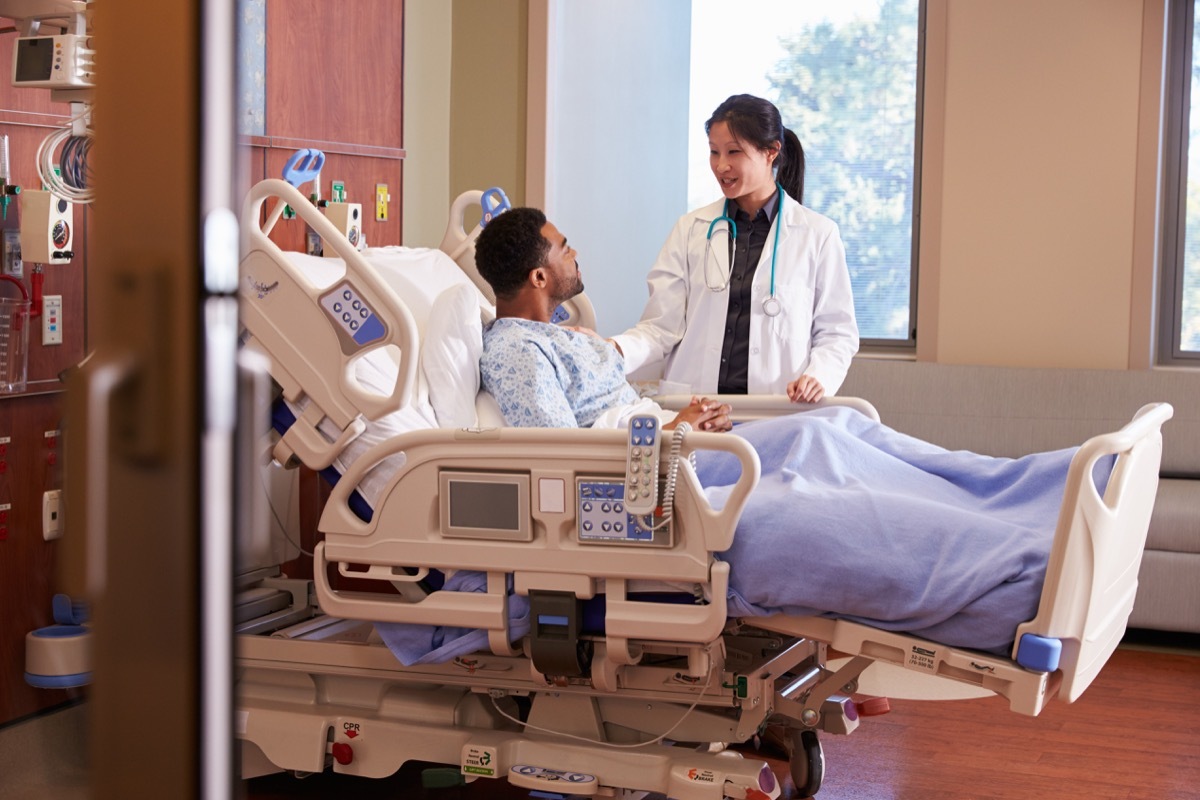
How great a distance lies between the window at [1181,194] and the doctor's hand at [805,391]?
7.82 ft

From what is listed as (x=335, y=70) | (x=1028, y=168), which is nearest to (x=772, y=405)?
(x=335, y=70)

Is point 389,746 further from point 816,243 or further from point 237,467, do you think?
point 237,467

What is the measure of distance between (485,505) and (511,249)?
734 mm

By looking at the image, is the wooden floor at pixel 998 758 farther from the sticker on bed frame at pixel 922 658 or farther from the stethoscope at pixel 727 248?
the stethoscope at pixel 727 248

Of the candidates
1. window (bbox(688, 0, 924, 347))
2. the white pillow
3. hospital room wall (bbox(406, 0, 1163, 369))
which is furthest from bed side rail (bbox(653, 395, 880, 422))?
window (bbox(688, 0, 924, 347))

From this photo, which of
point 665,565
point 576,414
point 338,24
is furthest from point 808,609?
point 338,24

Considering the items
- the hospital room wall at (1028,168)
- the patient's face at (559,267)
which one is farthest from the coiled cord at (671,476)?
the hospital room wall at (1028,168)

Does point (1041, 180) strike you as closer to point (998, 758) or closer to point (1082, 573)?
point (998, 758)

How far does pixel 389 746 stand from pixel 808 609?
951 mm

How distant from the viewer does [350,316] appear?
2.45 meters

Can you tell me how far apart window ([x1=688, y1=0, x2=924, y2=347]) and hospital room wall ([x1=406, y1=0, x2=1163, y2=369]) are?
19.3 inches

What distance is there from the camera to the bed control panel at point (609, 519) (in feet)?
7.18

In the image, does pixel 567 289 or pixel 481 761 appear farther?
pixel 567 289

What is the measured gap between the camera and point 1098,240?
4559mm
